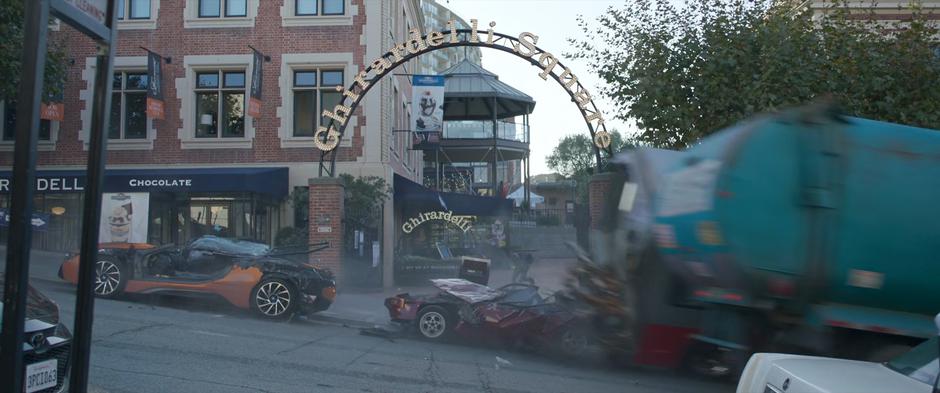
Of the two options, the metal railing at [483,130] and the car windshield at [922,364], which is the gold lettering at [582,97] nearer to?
the car windshield at [922,364]

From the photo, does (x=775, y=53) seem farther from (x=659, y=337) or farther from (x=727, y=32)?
(x=659, y=337)

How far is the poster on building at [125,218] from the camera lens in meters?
16.5

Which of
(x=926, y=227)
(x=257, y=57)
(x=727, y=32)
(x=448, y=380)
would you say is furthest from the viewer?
(x=257, y=57)

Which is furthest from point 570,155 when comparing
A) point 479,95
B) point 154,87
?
point 154,87

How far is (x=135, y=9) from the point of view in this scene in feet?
67.4

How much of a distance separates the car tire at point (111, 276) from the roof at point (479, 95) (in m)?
19.0

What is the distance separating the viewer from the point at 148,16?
66.9 ft

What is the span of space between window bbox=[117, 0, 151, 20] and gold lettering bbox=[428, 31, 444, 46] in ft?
29.5

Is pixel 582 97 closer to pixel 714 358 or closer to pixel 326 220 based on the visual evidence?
pixel 326 220

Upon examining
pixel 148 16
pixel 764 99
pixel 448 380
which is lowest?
pixel 448 380

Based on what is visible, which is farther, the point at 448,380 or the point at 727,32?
the point at 727,32

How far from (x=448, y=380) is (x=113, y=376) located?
11.6ft

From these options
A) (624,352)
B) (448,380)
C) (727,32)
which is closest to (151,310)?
(448,380)

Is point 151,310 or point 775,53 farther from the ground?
point 775,53
